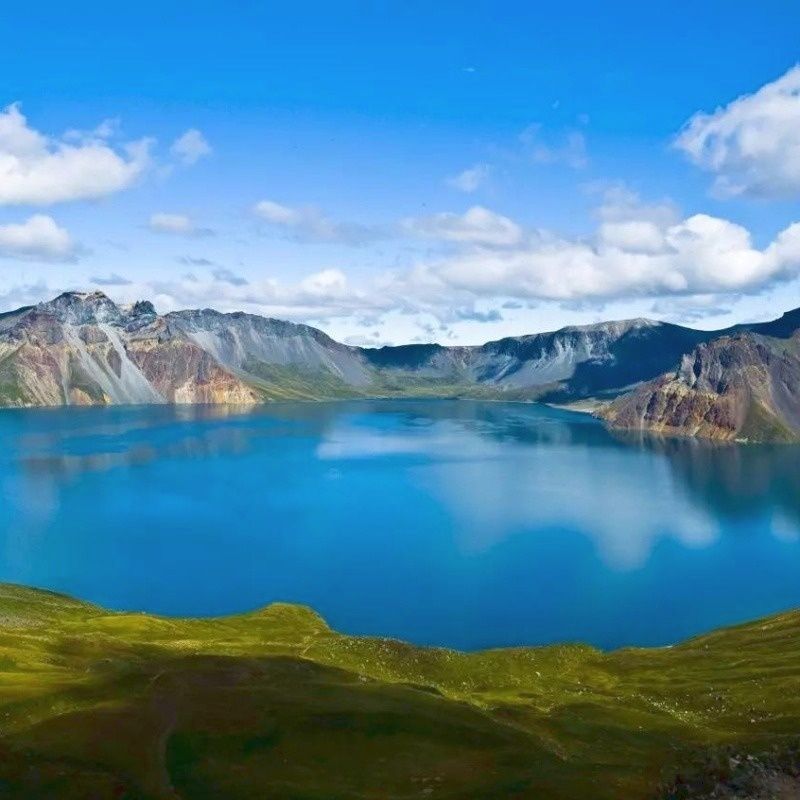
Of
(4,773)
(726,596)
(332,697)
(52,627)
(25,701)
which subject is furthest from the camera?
(726,596)

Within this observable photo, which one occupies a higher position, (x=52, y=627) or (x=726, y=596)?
(x=52, y=627)

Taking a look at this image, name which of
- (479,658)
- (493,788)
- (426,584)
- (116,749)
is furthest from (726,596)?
(116,749)

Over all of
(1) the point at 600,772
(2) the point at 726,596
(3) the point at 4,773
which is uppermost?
(3) the point at 4,773

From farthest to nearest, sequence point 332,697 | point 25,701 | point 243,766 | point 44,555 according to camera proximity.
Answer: point 44,555 < point 332,697 < point 25,701 < point 243,766

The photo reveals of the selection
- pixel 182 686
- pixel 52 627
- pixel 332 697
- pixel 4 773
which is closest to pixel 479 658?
pixel 332 697

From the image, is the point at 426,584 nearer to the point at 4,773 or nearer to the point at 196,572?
the point at 196,572

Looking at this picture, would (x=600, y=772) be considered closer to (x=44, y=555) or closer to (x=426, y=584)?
(x=426, y=584)

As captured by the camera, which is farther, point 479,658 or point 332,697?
point 479,658
